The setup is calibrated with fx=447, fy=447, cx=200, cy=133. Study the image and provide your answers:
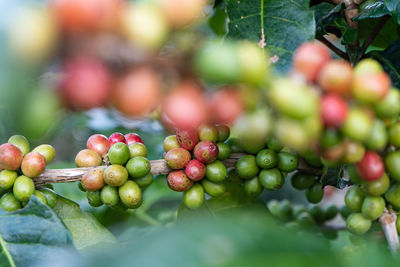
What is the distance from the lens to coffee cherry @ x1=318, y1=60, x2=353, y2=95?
569mm

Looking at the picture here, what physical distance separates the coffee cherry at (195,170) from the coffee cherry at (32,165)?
33cm

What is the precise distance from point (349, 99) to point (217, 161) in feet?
1.67

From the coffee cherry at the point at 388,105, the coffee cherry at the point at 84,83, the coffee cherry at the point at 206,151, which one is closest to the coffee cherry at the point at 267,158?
the coffee cherry at the point at 206,151

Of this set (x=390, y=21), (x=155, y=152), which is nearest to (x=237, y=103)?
(x=390, y=21)

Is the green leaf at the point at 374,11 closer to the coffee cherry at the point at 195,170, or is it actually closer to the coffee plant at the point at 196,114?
the coffee plant at the point at 196,114

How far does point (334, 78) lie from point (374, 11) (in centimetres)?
52

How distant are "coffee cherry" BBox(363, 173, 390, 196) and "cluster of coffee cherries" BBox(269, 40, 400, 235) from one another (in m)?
0.08

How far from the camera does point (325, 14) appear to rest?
114 cm

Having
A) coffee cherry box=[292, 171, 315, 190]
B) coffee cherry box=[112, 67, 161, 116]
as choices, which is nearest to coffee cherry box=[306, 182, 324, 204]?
coffee cherry box=[292, 171, 315, 190]

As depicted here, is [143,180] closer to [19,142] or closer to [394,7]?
[19,142]

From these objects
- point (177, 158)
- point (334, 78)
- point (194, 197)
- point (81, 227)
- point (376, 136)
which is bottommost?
point (81, 227)

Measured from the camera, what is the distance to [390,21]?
1260 millimetres

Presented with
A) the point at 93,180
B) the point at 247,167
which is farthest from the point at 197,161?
the point at 93,180

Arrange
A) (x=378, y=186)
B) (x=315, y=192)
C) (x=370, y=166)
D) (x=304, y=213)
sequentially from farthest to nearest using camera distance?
(x=304, y=213) < (x=315, y=192) < (x=378, y=186) < (x=370, y=166)
